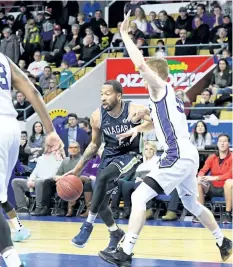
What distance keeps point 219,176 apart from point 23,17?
11945mm

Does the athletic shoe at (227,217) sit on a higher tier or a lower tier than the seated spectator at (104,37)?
lower

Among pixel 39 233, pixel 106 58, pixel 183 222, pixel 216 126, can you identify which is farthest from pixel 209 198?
pixel 106 58

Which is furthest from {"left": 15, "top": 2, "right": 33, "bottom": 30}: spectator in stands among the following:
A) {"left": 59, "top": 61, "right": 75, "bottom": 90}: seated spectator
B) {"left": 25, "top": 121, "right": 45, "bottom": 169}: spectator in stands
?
{"left": 25, "top": 121, "right": 45, "bottom": 169}: spectator in stands

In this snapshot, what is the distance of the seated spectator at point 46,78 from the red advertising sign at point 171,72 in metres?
1.48

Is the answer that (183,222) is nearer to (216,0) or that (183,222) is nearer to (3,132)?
(3,132)

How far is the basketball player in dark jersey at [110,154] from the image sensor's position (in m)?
8.27

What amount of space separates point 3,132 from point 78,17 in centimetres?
1604

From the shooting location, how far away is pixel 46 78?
64.2ft

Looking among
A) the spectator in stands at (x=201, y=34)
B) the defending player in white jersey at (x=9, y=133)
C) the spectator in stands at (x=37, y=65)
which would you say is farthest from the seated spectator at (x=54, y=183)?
the defending player in white jersey at (x=9, y=133)

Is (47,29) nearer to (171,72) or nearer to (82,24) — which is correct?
(82,24)

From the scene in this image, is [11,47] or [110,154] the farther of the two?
[11,47]

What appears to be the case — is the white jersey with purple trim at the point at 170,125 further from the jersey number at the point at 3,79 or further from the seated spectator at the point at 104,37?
the seated spectator at the point at 104,37

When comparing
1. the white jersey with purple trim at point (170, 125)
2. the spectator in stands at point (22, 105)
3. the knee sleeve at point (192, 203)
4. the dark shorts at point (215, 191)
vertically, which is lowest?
the dark shorts at point (215, 191)

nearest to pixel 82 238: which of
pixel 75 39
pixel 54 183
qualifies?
pixel 54 183
